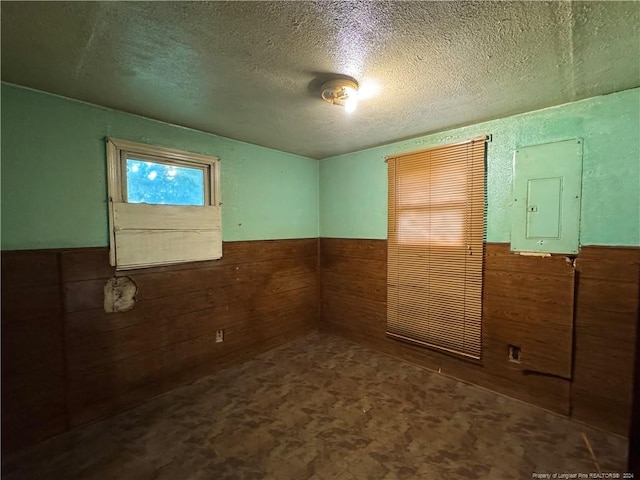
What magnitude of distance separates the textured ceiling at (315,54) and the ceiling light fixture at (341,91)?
0.06 meters

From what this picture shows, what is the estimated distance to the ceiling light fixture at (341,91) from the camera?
1.68 metres

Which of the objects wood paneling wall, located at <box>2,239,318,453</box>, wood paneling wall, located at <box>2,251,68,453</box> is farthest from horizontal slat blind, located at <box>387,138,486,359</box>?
wood paneling wall, located at <box>2,251,68,453</box>

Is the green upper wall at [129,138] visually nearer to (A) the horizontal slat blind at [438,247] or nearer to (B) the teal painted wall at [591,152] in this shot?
(B) the teal painted wall at [591,152]

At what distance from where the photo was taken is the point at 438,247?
108 inches

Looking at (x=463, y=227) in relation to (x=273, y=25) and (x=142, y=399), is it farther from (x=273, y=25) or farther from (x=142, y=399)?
(x=142, y=399)

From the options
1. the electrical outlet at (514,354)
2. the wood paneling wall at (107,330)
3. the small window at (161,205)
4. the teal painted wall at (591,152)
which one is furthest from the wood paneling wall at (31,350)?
the electrical outlet at (514,354)

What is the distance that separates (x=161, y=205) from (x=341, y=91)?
70.0 inches

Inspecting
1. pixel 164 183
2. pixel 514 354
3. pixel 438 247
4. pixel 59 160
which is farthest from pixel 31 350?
pixel 514 354

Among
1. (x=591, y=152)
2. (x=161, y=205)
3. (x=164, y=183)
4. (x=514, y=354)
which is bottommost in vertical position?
(x=514, y=354)

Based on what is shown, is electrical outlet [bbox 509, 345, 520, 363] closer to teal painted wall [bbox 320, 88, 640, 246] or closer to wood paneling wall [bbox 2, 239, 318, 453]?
teal painted wall [bbox 320, 88, 640, 246]

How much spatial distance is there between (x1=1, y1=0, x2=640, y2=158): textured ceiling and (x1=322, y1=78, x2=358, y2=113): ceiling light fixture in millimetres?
59

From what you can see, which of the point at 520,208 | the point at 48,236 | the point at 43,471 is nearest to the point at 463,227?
the point at 520,208

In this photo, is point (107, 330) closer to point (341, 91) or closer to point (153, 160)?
point (153, 160)

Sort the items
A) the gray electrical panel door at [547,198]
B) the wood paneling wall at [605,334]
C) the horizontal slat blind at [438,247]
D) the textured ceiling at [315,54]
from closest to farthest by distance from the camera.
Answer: the textured ceiling at [315,54], the wood paneling wall at [605,334], the gray electrical panel door at [547,198], the horizontal slat blind at [438,247]
